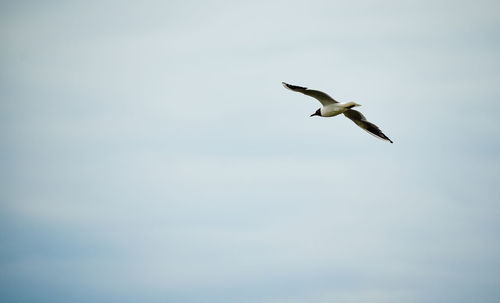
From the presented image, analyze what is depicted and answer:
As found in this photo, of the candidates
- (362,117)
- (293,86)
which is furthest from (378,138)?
(293,86)

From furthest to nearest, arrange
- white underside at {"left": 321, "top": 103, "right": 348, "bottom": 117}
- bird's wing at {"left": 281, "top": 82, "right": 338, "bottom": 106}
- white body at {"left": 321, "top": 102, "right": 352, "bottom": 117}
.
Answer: white underside at {"left": 321, "top": 103, "right": 348, "bottom": 117} → white body at {"left": 321, "top": 102, "right": 352, "bottom": 117} → bird's wing at {"left": 281, "top": 82, "right": 338, "bottom": 106}

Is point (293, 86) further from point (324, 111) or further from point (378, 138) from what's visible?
point (378, 138)

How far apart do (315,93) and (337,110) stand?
43.4 inches

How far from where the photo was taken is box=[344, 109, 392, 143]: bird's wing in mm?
23078

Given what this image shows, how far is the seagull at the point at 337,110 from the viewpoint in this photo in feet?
69.4

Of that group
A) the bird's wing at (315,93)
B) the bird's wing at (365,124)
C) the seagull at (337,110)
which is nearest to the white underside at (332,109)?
the seagull at (337,110)

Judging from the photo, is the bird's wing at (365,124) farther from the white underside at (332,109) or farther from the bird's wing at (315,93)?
the bird's wing at (315,93)

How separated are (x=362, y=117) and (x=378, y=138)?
0.99 metres

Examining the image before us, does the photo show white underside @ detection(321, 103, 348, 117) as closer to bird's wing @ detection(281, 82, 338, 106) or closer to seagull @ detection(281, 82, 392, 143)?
seagull @ detection(281, 82, 392, 143)

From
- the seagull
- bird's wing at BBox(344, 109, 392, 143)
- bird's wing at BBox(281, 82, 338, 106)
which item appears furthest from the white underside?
bird's wing at BBox(344, 109, 392, 143)

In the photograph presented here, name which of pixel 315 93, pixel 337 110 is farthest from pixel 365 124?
pixel 315 93

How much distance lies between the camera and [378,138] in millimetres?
23203

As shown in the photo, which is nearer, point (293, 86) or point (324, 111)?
point (293, 86)

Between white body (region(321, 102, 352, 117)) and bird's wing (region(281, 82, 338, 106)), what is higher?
bird's wing (region(281, 82, 338, 106))
